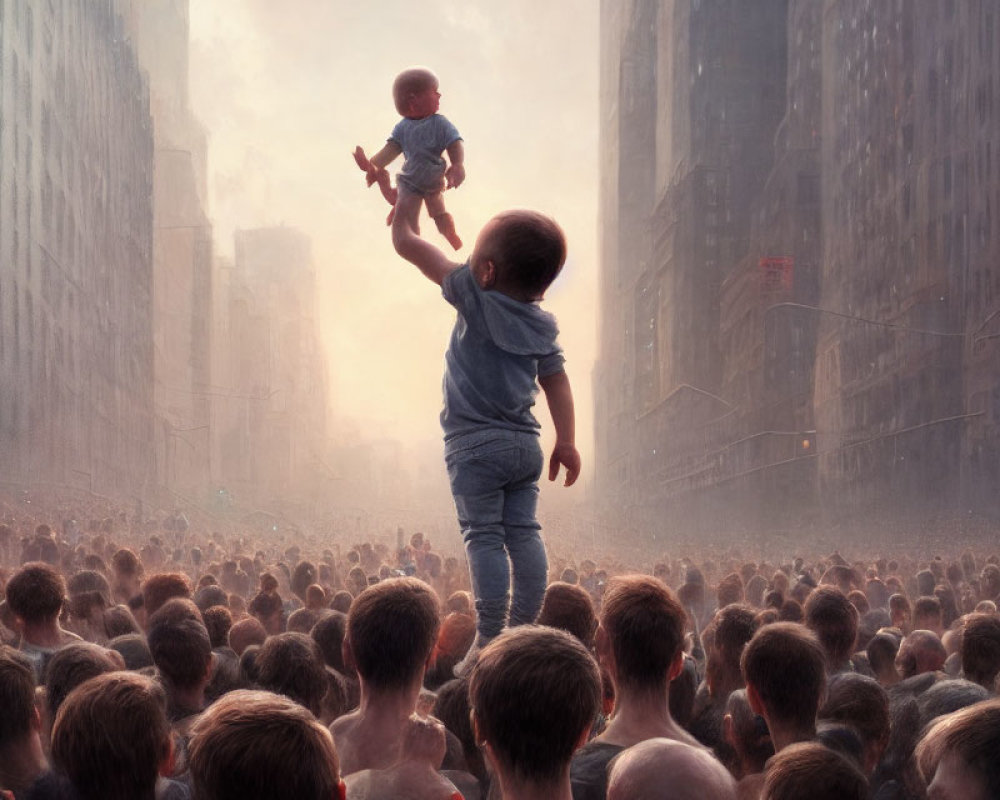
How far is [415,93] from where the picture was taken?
18.2 ft

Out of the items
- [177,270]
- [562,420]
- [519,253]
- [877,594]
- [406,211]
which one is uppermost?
[177,270]

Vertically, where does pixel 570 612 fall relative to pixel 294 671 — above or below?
above

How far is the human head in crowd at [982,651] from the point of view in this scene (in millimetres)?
6074

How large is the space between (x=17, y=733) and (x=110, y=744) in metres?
1.02

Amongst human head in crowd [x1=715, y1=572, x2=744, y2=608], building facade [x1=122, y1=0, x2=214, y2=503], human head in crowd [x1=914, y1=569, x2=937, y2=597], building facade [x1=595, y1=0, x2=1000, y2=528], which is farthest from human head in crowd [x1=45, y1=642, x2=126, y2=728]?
building facade [x1=122, y1=0, x2=214, y2=503]

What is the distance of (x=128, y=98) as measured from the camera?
2702 inches

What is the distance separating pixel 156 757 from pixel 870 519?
41.4 metres

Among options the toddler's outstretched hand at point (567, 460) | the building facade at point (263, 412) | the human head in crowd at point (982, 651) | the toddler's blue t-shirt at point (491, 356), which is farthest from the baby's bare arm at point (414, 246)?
the building facade at point (263, 412)

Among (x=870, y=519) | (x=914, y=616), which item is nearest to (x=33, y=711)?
(x=914, y=616)

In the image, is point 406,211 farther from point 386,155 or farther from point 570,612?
point 570,612

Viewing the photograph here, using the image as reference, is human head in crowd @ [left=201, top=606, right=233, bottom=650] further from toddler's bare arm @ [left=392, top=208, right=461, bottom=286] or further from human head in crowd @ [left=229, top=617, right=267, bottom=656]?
toddler's bare arm @ [left=392, top=208, right=461, bottom=286]

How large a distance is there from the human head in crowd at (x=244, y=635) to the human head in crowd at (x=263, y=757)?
408 centimetres

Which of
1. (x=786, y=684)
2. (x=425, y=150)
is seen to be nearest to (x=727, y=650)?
(x=786, y=684)

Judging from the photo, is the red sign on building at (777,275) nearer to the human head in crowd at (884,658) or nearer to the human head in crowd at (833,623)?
Result: the human head in crowd at (884,658)
